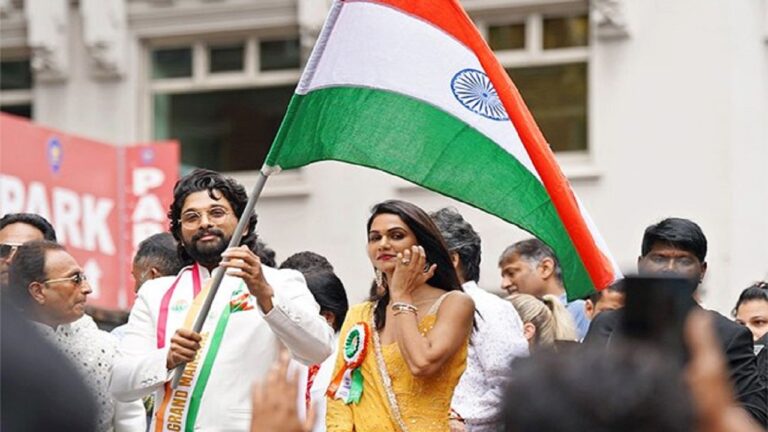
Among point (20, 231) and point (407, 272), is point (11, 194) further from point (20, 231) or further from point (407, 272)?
point (407, 272)

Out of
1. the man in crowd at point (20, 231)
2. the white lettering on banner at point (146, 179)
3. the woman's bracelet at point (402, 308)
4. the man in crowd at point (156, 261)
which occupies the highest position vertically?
the white lettering on banner at point (146, 179)

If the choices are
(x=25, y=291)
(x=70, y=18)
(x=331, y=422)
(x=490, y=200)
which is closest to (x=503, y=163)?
(x=490, y=200)

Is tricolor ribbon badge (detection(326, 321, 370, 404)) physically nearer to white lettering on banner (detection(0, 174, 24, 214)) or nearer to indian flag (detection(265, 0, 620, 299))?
indian flag (detection(265, 0, 620, 299))

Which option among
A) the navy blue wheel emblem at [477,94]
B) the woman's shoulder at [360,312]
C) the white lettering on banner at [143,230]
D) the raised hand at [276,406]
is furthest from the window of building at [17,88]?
the raised hand at [276,406]

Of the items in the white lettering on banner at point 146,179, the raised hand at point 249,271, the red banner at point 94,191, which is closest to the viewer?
the raised hand at point 249,271

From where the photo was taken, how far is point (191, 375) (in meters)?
6.38

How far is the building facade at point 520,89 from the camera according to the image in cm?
1652

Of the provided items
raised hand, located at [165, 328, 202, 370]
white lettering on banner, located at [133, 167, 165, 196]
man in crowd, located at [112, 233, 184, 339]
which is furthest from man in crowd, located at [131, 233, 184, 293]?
white lettering on banner, located at [133, 167, 165, 196]

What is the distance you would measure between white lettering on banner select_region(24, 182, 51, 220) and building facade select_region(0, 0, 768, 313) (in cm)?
343

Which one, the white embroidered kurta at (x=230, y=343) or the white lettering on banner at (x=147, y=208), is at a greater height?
the white lettering on banner at (x=147, y=208)

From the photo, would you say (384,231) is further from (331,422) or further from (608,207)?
(608,207)

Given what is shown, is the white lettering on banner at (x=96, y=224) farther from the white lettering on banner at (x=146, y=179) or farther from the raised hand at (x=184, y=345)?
the raised hand at (x=184, y=345)

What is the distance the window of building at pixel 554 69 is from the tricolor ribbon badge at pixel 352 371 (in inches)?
438

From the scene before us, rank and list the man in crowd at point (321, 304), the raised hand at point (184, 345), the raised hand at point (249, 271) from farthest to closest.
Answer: the man in crowd at point (321, 304) → the raised hand at point (184, 345) → the raised hand at point (249, 271)
